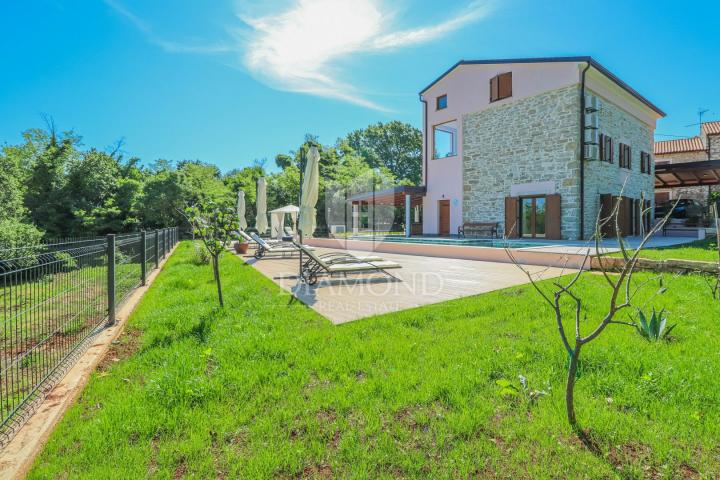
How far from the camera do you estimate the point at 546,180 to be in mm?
14789

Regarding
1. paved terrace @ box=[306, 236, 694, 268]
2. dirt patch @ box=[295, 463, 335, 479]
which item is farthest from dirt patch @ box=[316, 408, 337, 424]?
paved terrace @ box=[306, 236, 694, 268]

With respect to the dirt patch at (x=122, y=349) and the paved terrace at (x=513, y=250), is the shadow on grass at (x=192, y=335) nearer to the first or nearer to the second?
the dirt patch at (x=122, y=349)

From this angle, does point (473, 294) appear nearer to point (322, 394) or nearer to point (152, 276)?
point (322, 394)

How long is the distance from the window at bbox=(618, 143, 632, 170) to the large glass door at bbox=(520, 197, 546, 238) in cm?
522

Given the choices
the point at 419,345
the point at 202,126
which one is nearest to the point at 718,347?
the point at 419,345

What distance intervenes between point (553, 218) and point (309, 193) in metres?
11.5

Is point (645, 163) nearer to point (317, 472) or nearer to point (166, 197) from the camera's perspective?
point (317, 472)

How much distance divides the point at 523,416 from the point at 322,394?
4.45 ft

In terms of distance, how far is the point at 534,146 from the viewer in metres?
15.2

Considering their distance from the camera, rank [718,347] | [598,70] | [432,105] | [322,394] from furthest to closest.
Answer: [432,105], [598,70], [718,347], [322,394]

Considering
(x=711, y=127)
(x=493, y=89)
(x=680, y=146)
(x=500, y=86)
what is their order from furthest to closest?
(x=680, y=146) < (x=711, y=127) < (x=493, y=89) < (x=500, y=86)

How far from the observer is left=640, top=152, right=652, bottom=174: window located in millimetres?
18686

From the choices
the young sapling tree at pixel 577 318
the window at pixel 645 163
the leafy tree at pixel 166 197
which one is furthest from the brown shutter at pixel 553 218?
the leafy tree at pixel 166 197

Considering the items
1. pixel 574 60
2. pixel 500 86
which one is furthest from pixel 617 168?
pixel 500 86
